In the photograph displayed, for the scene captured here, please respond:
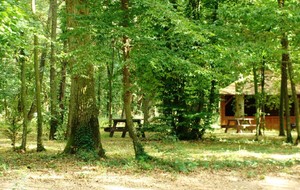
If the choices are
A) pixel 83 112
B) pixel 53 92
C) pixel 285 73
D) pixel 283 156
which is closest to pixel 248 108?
pixel 285 73

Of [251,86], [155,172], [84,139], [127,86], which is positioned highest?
[251,86]

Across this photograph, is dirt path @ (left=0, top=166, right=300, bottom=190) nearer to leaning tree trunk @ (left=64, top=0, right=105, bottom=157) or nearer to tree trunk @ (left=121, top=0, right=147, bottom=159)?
tree trunk @ (left=121, top=0, right=147, bottom=159)

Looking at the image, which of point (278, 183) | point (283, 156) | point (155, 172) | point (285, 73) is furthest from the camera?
point (285, 73)

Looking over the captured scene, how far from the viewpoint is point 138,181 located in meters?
7.96

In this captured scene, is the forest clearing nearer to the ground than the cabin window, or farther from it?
nearer to the ground

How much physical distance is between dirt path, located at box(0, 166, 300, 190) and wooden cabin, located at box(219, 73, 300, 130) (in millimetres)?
12616

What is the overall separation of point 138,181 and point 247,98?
18195 mm

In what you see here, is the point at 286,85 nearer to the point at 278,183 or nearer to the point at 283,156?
the point at 283,156

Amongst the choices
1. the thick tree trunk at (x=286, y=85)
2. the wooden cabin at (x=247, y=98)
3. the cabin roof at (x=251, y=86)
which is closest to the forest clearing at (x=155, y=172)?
the thick tree trunk at (x=286, y=85)

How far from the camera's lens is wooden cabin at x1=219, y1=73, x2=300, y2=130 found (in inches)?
872

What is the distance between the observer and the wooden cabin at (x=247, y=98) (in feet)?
72.6

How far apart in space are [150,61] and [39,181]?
3.54 meters

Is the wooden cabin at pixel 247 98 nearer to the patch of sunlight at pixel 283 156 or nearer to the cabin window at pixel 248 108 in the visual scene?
the cabin window at pixel 248 108

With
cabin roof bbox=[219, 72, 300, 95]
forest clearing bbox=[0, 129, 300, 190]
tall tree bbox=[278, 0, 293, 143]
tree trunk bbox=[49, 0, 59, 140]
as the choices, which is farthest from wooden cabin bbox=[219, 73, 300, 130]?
forest clearing bbox=[0, 129, 300, 190]
